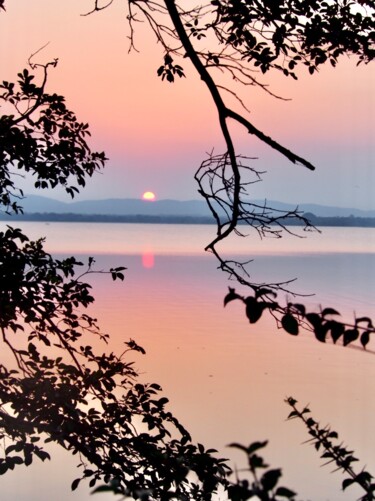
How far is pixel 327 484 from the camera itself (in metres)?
6.42

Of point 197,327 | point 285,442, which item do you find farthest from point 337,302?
point 285,442

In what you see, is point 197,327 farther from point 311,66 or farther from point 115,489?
point 115,489

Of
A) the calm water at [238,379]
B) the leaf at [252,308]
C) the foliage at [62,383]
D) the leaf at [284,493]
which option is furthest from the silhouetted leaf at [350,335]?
the calm water at [238,379]

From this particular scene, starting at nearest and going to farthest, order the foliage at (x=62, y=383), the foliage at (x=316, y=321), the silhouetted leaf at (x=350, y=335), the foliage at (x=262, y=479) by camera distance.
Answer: the foliage at (x=262, y=479)
the foliage at (x=316, y=321)
the silhouetted leaf at (x=350, y=335)
the foliage at (x=62, y=383)

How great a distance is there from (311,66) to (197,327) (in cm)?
993

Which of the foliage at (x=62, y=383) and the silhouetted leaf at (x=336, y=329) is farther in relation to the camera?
the foliage at (x=62, y=383)

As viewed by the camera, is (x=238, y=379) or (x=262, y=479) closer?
(x=262, y=479)

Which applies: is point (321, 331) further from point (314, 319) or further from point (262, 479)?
point (262, 479)

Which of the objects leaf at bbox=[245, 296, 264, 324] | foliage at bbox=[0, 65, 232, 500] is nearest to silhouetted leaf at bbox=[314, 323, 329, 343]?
leaf at bbox=[245, 296, 264, 324]

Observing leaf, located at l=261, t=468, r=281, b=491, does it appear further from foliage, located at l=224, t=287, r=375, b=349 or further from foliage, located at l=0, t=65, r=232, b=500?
foliage, located at l=0, t=65, r=232, b=500

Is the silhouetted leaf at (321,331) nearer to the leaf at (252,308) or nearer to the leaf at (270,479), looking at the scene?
the leaf at (252,308)

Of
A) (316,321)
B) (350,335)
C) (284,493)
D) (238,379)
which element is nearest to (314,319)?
(316,321)

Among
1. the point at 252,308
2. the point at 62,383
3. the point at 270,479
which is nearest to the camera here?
the point at 270,479

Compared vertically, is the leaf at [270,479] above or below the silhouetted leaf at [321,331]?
below
